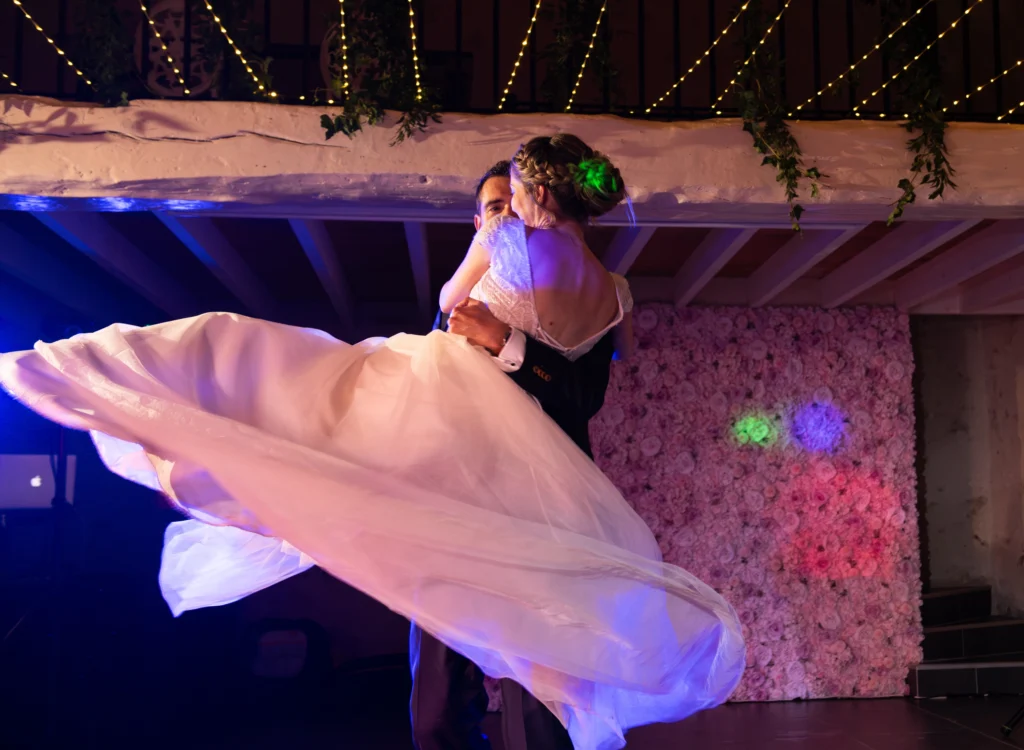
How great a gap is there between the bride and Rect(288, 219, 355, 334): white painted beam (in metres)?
2.09

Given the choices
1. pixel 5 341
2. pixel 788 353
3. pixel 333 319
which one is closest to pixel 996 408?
pixel 788 353

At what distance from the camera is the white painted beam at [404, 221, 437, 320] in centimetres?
407

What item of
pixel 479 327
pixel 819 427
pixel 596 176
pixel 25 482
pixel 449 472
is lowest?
pixel 25 482

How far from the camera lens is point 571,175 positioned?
6.37 ft

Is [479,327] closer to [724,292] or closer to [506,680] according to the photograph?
[506,680]

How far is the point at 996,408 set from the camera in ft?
20.6

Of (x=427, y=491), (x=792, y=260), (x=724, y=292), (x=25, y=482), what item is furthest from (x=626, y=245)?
(x=25, y=482)

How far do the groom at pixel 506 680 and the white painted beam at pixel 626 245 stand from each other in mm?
2127

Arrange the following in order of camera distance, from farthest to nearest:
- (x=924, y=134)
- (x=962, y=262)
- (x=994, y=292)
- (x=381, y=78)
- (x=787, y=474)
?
(x=787, y=474) → (x=994, y=292) → (x=962, y=262) → (x=924, y=134) → (x=381, y=78)

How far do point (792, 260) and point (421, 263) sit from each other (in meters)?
1.99

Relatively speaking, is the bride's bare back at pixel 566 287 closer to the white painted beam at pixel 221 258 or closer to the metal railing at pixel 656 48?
the white painted beam at pixel 221 258

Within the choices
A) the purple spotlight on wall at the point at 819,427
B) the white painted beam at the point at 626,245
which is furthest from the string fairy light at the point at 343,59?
the purple spotlight on wall at the point at 819,427

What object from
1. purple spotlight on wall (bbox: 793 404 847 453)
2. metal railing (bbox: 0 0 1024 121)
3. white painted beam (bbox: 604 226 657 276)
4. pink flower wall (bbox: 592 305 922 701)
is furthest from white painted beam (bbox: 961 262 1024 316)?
white painted beam (bbox: 604 226 657 276)

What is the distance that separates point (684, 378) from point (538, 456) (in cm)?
410
